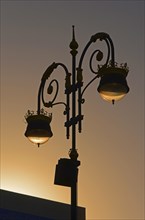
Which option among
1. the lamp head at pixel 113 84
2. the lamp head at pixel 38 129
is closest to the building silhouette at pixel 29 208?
the lamp head at pixel 38 129

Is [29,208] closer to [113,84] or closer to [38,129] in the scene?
[38,129]

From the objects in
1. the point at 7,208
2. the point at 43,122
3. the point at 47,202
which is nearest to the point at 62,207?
the point at 47,202

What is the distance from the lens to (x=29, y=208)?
57.3 meters

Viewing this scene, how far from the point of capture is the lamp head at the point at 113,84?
8.62 meters

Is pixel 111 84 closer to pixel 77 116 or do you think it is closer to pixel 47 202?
pixel 77 116

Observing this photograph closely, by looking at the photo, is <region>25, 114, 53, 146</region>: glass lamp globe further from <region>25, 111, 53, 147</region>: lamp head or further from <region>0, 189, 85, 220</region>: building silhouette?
<region>0, 189, 85, 220</region>: building silhouette

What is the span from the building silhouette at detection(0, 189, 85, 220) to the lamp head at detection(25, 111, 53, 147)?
1780 inches

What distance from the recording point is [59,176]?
816cm

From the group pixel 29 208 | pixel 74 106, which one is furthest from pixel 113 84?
pixel 29 208

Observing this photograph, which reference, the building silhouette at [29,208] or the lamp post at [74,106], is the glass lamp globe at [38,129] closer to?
the lamp post at [74,106]

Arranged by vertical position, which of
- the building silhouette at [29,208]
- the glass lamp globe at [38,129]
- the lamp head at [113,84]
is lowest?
the building silhouette at [29,208]

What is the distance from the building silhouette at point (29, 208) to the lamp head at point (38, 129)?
45.2 metres

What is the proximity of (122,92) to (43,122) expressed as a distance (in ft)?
5.08

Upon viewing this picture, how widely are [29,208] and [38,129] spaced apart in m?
49.1
